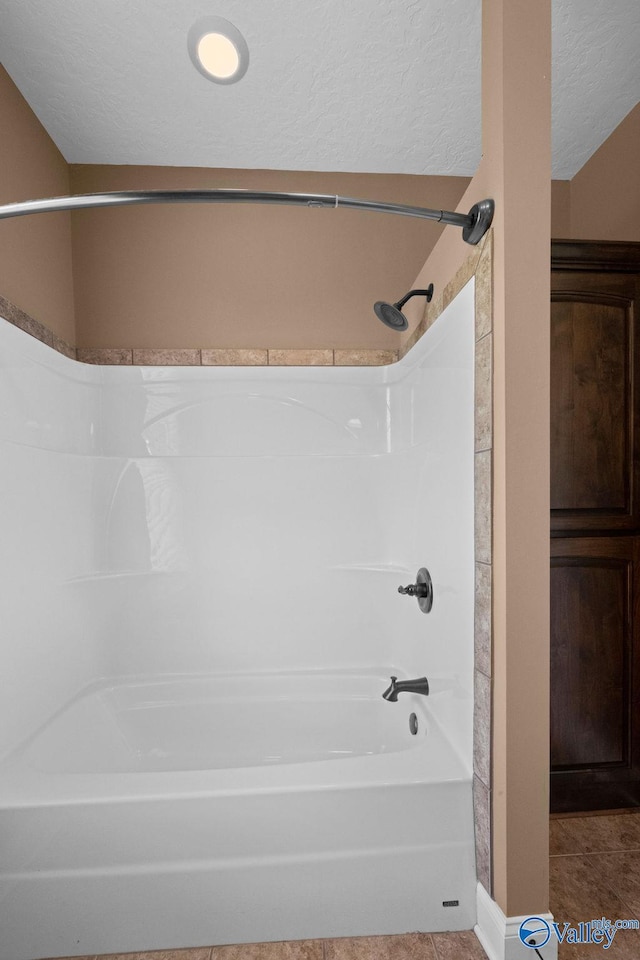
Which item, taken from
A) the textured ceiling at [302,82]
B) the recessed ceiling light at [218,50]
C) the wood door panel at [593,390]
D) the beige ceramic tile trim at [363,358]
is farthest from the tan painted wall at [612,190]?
the recessed ceiling light at [218,50]

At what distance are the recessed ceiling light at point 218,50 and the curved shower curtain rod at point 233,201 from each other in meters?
0.70

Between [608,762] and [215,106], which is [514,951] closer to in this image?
[608,762]

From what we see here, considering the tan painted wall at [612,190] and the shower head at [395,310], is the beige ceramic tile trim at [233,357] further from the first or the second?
the tan painted wall at [612,190]

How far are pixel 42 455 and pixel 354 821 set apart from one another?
1569 millimetres

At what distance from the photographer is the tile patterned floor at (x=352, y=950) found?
1.39 metres

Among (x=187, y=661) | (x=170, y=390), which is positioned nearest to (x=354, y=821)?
(x=187, y=661)

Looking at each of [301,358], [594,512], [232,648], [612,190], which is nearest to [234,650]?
[232,648]

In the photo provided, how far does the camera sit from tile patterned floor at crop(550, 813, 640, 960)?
4.60 ft

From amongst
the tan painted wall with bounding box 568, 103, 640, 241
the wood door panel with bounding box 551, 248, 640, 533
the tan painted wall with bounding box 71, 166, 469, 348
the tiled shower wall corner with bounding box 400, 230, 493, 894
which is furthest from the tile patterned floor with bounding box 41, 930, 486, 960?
the tan painted wall with bounding box 568, 103, 640, 241

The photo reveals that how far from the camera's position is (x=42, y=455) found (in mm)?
2021

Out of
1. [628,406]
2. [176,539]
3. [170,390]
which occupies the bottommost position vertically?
[176,539]

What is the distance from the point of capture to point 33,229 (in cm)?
211

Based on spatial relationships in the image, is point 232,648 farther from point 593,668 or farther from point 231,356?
point 593,668

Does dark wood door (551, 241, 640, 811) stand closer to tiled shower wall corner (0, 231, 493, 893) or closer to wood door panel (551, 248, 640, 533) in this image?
wood door panel (551, 248, 640, 533)
